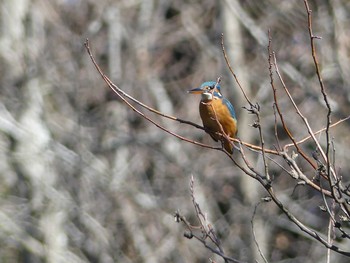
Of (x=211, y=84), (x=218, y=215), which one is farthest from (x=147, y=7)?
(x=211, y=84)

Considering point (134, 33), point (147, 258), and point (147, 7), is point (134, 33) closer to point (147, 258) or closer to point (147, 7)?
point (147, 7)

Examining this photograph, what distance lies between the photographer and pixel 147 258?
30.4 ft

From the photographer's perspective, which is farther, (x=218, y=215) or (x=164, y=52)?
(x=164, y=52)

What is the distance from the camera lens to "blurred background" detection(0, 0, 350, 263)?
9.59 metres

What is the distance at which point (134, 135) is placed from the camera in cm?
1074

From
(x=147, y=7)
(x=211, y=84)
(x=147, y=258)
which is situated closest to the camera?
(x=211, y=84)

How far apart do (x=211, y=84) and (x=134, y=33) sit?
8147 millimetres

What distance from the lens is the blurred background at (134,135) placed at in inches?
378

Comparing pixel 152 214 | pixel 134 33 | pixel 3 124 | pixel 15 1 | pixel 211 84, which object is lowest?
pixel 211 84

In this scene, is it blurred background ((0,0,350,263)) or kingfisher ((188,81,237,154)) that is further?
blurred background ((0,0,350,263))

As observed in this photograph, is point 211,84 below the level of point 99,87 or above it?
below

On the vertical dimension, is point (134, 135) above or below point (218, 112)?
above

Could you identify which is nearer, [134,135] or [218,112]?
[218,112]

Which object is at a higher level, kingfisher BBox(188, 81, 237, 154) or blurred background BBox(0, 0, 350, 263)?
blurred background BBox(0, 0, 350, 263)
